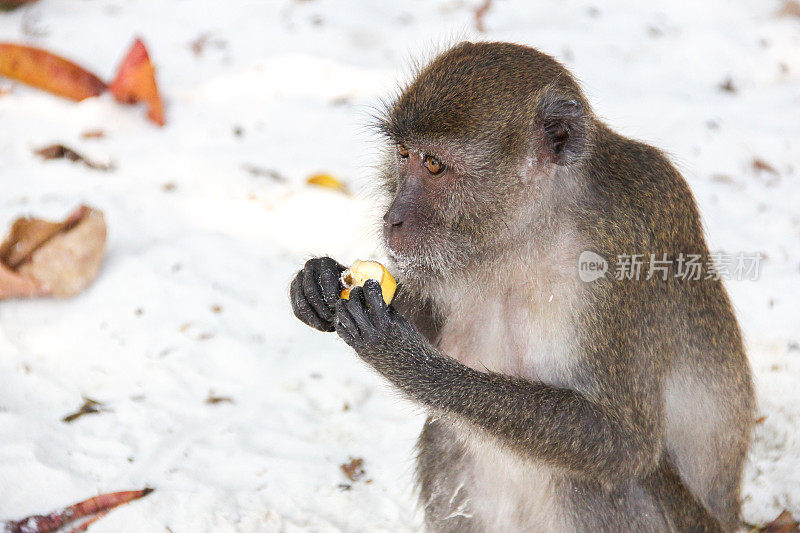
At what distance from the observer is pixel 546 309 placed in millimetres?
3109

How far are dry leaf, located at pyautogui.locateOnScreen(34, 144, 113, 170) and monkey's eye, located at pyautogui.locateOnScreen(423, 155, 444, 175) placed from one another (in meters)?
3.32

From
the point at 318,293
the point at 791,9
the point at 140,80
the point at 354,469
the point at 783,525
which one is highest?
the point at 318,293

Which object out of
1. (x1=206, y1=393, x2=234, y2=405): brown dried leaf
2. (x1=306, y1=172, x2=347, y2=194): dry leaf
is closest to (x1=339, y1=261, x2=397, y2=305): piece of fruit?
(x1=206, y1=393, x2=234, y2=405): brown dried leaf

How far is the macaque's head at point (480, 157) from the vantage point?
3.08 m

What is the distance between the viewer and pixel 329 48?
717cm

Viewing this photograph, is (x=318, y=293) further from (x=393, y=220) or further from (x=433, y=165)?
(x=433, y=165)

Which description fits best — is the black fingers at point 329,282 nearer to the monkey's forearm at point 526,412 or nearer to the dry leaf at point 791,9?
the monkey's forearm at point 526,412

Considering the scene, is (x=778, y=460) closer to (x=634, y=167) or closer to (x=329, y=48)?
(x=634, y=167)

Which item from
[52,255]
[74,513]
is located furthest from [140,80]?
[74,513]

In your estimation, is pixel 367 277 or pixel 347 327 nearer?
pixel 347 327

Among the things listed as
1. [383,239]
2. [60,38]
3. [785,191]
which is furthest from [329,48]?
[383,239]

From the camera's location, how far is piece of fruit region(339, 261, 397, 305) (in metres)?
3.17

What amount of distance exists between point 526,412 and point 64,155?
160 inches

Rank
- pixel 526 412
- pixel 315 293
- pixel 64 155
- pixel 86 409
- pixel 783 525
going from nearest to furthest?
pixel 526 412 → pixel 315 293 → pixel 783 525 → pixel 86 409 → pixel 64 155
